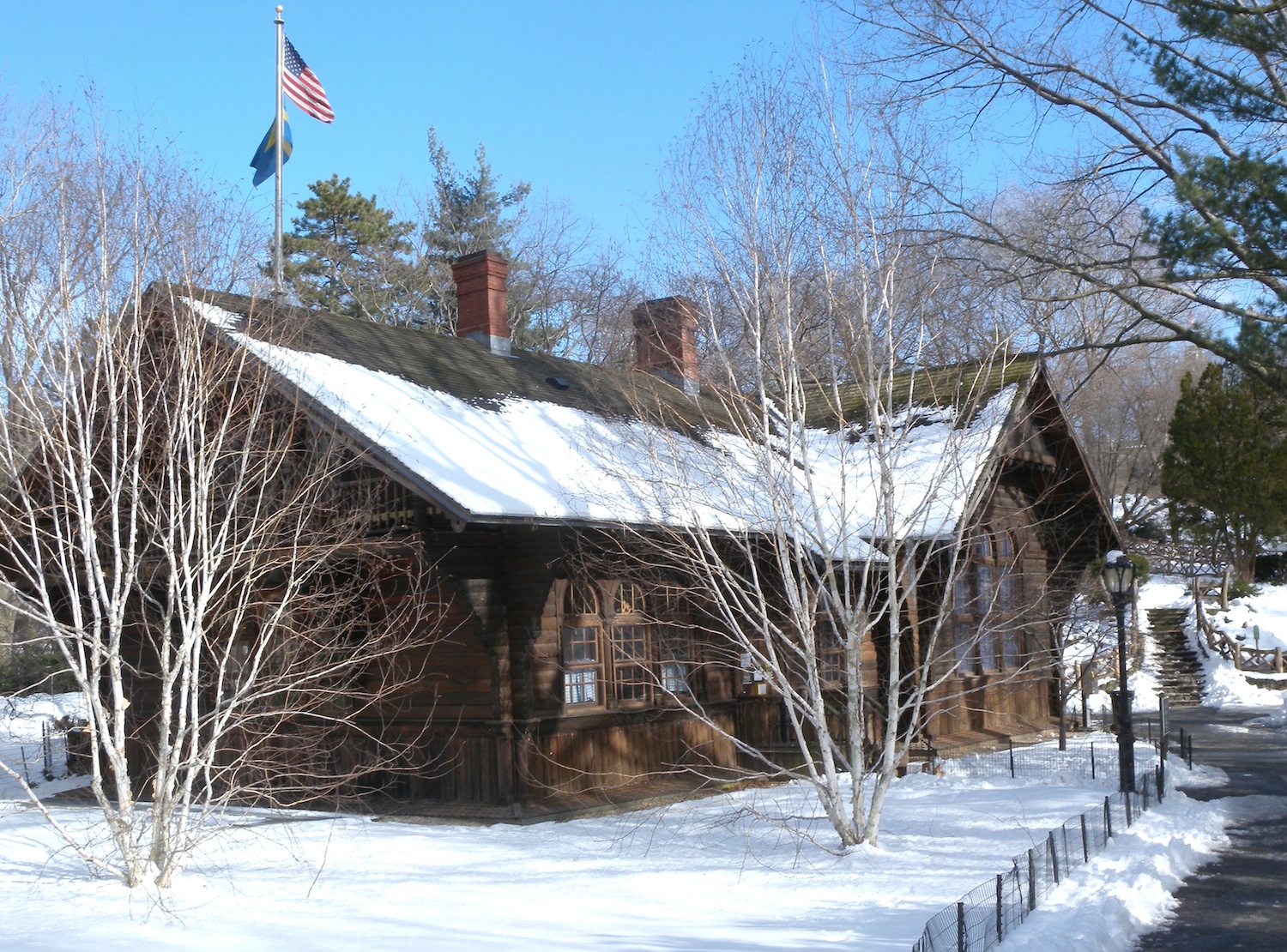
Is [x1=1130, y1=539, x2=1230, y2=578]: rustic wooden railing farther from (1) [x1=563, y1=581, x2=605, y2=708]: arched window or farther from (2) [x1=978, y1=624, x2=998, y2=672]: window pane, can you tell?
(1) [x1=563, y1=581, x2=605, y2=708]: arched window

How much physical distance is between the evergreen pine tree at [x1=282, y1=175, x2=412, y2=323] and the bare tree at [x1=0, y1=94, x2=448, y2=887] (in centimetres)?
2199

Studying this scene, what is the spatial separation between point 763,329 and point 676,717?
591 cm

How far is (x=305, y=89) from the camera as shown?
2272cm

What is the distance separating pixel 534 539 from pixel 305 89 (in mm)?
12950

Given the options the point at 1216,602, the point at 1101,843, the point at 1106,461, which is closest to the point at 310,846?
the point at 1101,843

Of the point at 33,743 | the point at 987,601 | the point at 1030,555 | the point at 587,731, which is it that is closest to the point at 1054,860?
the point at 587,731

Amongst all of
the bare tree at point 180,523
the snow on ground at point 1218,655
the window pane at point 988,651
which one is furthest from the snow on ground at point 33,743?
the snow on ground at point 1218,655

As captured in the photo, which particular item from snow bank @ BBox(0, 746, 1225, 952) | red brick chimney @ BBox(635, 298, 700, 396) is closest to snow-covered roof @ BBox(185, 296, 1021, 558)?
red brick chimney @ BBox(635, 298, 700, 396)

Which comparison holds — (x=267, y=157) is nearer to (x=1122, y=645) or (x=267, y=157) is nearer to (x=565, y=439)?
(x=565, y=439)

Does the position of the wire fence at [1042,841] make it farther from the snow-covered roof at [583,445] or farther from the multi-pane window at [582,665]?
the multi-pane window at [582,665]

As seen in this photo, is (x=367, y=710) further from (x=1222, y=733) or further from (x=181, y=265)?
(x=1222, y=733)

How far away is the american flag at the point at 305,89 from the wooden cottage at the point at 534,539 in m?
→ 6.55

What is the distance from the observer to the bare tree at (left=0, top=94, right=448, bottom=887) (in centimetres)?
979

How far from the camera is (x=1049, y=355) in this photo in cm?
1641
